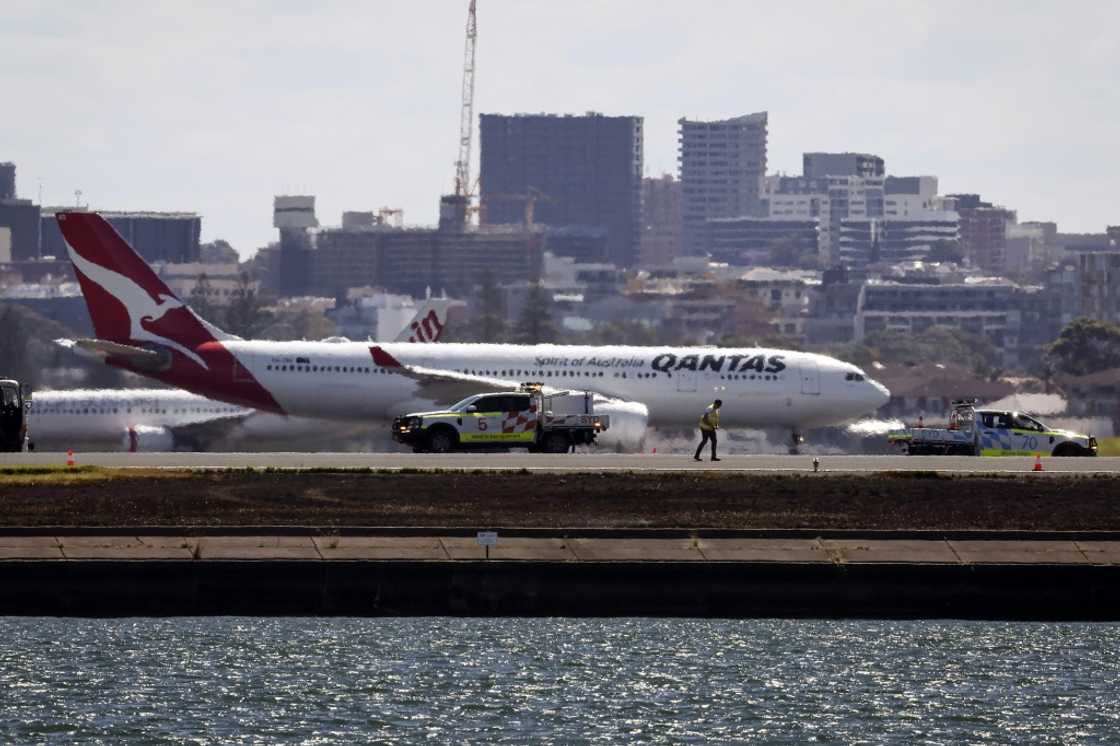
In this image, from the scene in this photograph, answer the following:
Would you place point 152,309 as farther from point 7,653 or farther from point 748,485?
point 7,653

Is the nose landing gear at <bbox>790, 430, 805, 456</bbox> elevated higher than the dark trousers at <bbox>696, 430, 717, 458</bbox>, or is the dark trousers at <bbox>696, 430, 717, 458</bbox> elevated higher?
the dark trousers at <bbox>696, 430, 717, 458</bbox>

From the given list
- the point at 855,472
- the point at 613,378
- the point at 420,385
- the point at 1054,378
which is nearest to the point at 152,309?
the point at 420,385

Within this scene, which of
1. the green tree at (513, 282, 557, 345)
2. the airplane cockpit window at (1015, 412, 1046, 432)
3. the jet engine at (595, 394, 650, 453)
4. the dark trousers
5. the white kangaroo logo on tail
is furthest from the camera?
the green tree at (513, 282, 557, 345)

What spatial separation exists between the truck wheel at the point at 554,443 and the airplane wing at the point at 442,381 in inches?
409

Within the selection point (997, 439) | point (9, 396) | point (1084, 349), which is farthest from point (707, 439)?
point (1084, 349)

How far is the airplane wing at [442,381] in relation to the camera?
7700cm

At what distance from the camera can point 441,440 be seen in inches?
2589

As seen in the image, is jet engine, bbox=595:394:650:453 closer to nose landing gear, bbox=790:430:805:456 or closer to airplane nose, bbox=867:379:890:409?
nose landing gear, bbox=790:430:805:456

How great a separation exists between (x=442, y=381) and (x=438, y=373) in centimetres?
29

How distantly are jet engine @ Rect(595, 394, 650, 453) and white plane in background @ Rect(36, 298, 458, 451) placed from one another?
19.4 m

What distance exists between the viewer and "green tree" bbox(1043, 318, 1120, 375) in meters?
167

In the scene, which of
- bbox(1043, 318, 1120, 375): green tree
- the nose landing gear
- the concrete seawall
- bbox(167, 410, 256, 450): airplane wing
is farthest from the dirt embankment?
bbox(1043, 318, 1120, 375): green tree

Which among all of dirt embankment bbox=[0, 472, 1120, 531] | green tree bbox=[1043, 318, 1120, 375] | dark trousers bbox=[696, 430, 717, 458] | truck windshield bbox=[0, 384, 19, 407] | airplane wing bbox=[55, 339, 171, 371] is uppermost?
green tree bbox=[1043, 318, 1120, 375]

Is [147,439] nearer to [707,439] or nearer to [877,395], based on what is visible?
[877,395]
